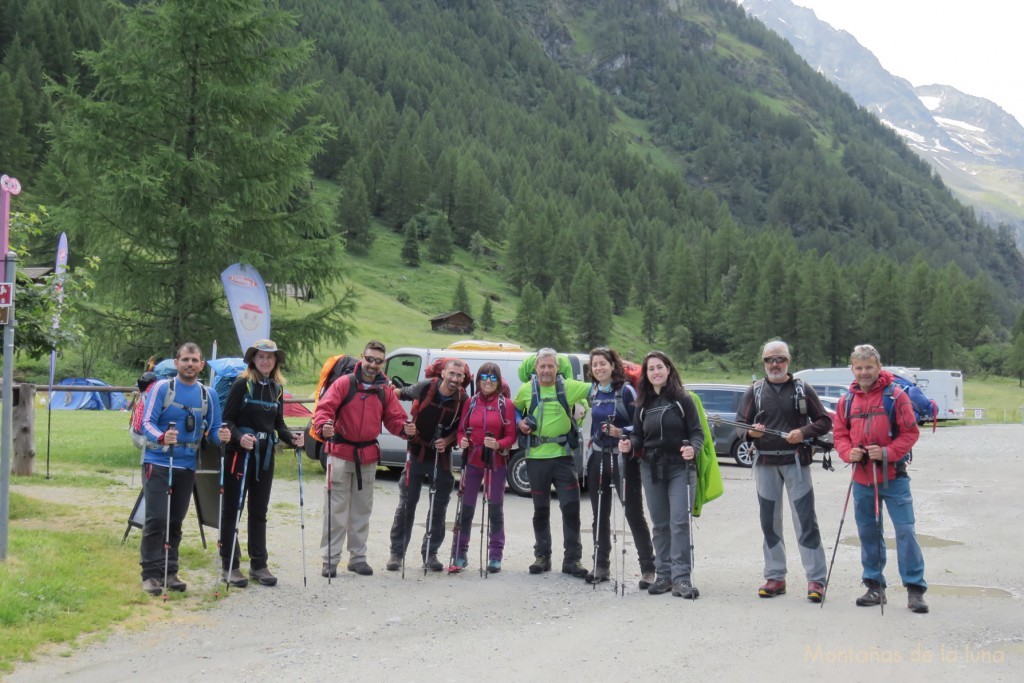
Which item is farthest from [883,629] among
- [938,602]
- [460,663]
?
[460,663]

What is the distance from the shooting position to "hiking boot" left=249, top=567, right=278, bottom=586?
786 centimetres

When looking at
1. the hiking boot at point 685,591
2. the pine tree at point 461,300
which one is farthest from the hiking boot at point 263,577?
the pine tree at point 461,300

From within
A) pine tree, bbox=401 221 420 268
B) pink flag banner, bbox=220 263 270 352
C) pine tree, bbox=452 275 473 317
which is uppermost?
pine tree, bbox=401 221 420 268

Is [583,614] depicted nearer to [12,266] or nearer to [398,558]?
[398,558]

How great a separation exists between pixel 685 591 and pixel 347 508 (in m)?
3.16

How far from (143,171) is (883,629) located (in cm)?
1298

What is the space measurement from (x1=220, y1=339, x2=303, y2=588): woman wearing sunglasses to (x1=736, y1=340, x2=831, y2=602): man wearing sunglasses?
13.2ft

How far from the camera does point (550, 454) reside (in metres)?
8.55

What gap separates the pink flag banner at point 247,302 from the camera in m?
14.8

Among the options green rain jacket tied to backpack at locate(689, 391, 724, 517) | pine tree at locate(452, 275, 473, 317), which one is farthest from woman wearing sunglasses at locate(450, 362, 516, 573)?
pine tree at locate(452, 275, 473, 317)

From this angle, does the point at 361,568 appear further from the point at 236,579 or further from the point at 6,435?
the point at 6,435

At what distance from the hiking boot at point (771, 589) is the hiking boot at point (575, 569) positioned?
1.58 m

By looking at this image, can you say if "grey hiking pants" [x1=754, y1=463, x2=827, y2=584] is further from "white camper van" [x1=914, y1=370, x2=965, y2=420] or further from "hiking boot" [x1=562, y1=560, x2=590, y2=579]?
"white camper van" [x1=914, y1=370, x2=965, y2=420]

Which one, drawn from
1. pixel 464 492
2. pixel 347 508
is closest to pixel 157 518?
pixel 347 508
